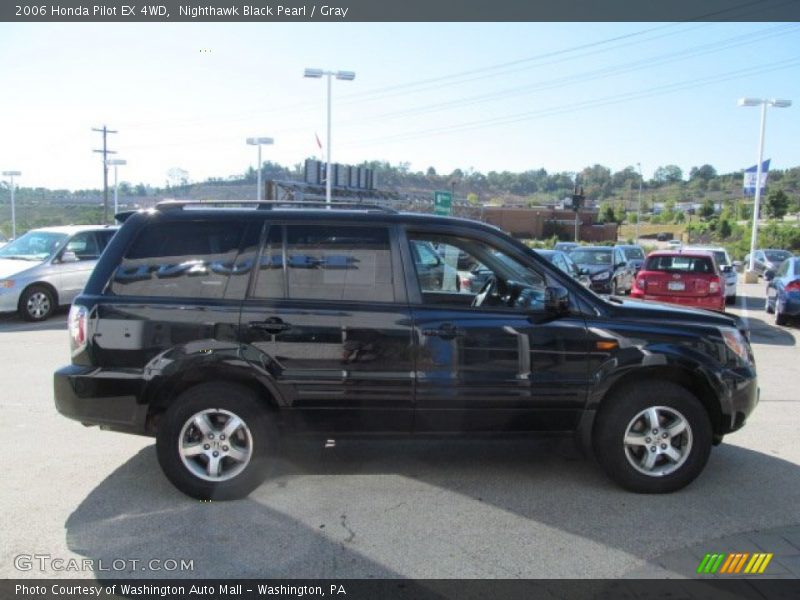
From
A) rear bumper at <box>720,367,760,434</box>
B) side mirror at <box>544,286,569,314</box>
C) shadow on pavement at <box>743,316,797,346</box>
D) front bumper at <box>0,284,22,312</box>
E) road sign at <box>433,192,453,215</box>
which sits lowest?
shadow on pavement at <box>743,316,797,346</box>

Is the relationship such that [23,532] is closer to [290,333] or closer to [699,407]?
[290,333]

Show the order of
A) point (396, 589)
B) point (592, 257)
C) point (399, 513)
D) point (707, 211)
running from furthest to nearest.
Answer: point (707, 211)
point (592, 257)
point (399, 513)
point (396, 589)

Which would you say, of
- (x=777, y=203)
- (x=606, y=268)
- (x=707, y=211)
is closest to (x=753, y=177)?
(x=606, y=268)

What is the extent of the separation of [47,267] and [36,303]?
0.74 m

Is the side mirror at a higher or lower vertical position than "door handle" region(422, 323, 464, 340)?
higher

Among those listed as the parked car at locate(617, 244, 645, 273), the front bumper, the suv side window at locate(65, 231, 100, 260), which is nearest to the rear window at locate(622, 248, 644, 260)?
the parked car at locate(617, 244, 645, 273)

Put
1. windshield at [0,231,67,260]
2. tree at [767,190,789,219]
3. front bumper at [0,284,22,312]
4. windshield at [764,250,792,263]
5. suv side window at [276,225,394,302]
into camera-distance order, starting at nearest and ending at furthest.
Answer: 1. suv side window at [276,225,394,302]
2. front bumper at [0,284,22,312]
3. windshield at [0,231,67,260]
4. windshield at [764,250,792,263]
5. tree at [767,190,789,219]

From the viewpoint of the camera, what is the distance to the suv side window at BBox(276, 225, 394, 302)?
4332 mm

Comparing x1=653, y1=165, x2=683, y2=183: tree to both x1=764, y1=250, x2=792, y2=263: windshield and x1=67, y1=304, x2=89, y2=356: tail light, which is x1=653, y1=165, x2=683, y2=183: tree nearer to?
x1=764, y1=250, x2=792, y2=263: windshield

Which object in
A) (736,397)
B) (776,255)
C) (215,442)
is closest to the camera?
(215,442)

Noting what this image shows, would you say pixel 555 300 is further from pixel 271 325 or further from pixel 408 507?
pixel 271 325

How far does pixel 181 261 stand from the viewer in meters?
4.37

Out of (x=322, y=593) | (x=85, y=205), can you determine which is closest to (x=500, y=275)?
(x=322, y=593)

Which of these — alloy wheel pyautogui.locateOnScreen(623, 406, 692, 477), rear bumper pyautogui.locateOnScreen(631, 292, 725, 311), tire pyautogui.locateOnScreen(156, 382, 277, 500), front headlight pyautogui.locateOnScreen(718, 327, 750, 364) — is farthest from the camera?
rear bumper pyautogui.locateOnScreen(631, 292, 725, 311)
